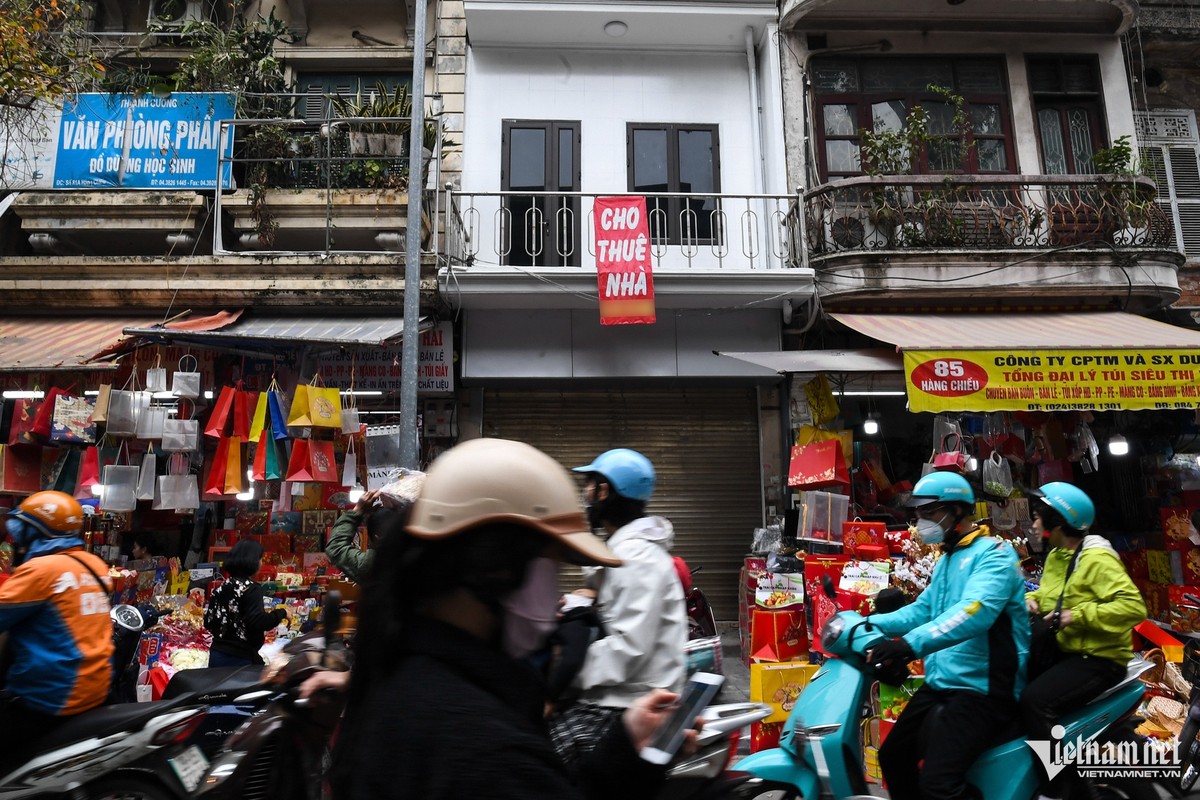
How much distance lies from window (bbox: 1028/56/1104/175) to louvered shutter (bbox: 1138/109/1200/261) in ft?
3.09

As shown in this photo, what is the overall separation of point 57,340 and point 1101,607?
9675 mm

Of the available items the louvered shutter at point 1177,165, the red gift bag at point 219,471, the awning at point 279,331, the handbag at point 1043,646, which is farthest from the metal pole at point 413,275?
the louvered shutter at point 1177,165

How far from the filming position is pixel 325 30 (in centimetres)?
1102

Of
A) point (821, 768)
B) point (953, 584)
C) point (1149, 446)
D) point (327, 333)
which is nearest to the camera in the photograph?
point (821, 768)

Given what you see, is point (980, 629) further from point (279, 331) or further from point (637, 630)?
point (279, 331)

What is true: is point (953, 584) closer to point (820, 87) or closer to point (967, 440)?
point (967, 440)

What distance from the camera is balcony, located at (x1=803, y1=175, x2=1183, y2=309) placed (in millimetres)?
9344

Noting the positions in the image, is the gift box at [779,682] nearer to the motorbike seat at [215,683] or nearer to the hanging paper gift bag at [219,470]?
the motorbike seat at [215,683]

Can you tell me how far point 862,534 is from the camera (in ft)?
23.4

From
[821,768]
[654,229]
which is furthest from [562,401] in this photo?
[821,768]

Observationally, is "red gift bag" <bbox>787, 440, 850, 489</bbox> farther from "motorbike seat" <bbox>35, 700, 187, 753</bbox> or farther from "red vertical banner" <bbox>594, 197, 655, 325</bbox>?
"motorbike seat" <bbox>35, 700, 187, 753</bbox>

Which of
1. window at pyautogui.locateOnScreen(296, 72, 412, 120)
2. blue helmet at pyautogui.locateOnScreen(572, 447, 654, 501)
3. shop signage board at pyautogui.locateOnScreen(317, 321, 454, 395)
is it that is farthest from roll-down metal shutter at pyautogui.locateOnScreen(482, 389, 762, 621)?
blue helmet at pyautogui.locateOnScreen(572, 447, 654, 501)

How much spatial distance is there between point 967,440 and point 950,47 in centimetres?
555

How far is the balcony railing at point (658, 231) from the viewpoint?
9961 mm
